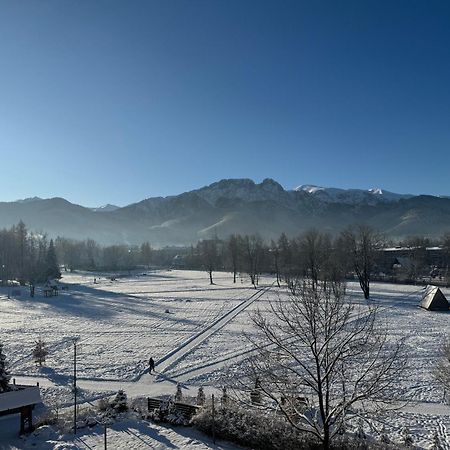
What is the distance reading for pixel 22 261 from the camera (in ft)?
303

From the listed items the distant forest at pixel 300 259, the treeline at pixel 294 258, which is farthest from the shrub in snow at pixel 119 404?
the distant forest at pixel 300 259

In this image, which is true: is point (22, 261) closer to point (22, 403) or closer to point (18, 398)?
point (18, 398)

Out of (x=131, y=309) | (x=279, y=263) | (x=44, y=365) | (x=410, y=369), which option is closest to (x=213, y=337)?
(x=44, y=365)

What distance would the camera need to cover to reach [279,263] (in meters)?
87.1

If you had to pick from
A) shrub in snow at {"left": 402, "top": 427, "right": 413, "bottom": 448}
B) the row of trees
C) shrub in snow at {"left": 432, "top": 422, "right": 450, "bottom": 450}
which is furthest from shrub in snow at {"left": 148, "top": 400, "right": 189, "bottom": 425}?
the row of trees

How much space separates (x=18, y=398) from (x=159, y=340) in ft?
54.4

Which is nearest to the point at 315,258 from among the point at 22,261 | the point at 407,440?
the point at 407,440

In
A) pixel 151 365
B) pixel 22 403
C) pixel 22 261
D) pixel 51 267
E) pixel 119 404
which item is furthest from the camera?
pixel 22 261

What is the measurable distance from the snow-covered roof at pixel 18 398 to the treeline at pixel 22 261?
2682 inches

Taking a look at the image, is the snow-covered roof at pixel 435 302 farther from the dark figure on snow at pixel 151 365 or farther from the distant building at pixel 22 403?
the distant building at pixel 22 403

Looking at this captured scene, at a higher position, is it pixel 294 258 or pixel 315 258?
pixel 315 258

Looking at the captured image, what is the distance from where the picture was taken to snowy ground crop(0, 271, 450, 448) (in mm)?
21938

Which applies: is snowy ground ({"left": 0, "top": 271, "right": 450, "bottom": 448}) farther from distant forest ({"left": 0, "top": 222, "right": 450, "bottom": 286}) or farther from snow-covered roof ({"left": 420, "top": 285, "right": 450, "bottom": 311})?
distant forest ({"left": 0, "top": 222, "right": 450, "bottom": 286})

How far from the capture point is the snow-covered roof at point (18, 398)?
16.6m
